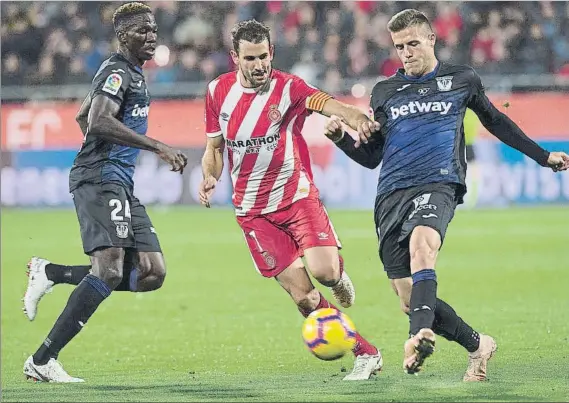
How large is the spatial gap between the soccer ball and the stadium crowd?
52.2ft

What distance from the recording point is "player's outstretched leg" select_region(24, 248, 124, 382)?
7.60m

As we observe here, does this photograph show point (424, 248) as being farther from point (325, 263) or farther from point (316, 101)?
point (316, 101)

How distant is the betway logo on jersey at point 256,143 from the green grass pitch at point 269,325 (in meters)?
1.62

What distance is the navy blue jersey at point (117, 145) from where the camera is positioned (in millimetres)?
7922

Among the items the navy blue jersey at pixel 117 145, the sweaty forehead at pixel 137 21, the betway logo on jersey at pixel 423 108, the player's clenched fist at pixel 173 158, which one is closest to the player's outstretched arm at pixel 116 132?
the player's clenched fist at pixel 173 158

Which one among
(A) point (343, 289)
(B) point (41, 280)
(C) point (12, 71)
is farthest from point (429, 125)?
(C) point (12, 71)

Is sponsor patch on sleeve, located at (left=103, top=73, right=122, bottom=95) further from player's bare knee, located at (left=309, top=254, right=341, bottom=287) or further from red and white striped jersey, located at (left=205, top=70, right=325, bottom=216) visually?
player's bare knee, located at (left=309, top=254, right=341, bottom=287)

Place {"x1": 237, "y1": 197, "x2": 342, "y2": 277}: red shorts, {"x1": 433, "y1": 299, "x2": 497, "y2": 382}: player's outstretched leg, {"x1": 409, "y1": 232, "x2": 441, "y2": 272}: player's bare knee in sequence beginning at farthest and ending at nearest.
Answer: {"x1": 237, "y1": 197, "x2": 342, "y2": 277}: red shorts
{"x1": 433, "y1": 299, "x2": 497, "y2": 382}: player's outstretched leg
{"x1": 409, "y1": 232, "x2": 441, "y2": 272}: player's bare knee

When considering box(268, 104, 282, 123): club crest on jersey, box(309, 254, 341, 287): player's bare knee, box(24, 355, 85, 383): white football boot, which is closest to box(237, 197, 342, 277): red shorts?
box(309, 254, 341, 287): player's bare knee

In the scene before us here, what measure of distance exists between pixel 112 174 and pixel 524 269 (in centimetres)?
782

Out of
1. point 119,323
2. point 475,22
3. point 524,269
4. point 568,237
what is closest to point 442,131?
point 119,323

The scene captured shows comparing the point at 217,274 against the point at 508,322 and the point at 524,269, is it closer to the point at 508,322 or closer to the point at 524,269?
the point at 524,269

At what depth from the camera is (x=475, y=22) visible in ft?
76.4

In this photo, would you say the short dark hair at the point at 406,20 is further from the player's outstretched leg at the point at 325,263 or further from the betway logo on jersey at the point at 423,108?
the player's outstretched leg at the point at 325,263
